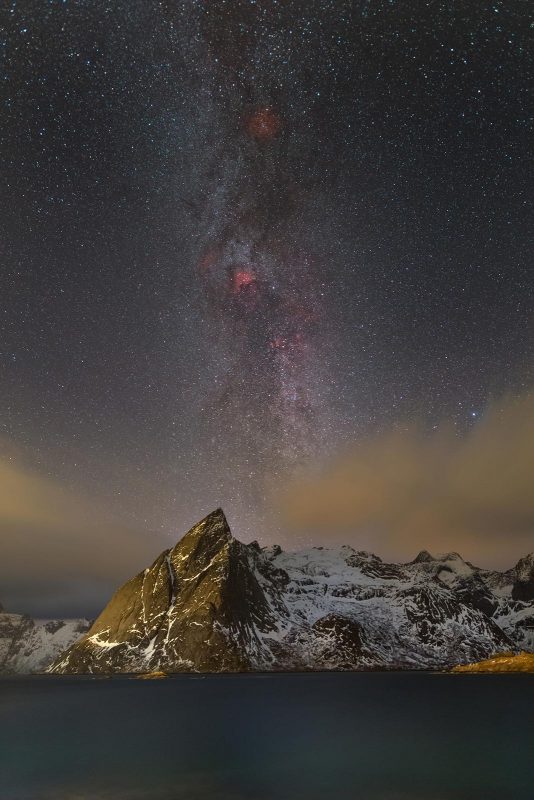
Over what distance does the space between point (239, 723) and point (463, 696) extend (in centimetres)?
7716

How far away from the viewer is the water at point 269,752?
3934 cm

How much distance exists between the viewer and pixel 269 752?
2238 inches

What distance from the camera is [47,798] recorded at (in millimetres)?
36094

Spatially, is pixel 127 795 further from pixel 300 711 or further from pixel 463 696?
pixel 463 696

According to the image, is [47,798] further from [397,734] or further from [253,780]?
[397,734]

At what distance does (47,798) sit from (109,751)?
79.3 ft

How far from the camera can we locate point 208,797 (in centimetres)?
3553

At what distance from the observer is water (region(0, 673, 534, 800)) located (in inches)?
1549

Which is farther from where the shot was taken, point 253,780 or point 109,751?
point 109,751

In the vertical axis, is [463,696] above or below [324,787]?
above

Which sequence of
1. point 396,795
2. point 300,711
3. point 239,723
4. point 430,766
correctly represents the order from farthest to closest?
point 300,711
point 239,723
point 430,766
point 396,795

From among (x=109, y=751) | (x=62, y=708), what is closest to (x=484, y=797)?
(x=109, y=751)

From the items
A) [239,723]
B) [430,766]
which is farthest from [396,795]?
[239,723]

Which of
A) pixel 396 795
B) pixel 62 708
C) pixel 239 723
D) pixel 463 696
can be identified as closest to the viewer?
pixel 396 795
